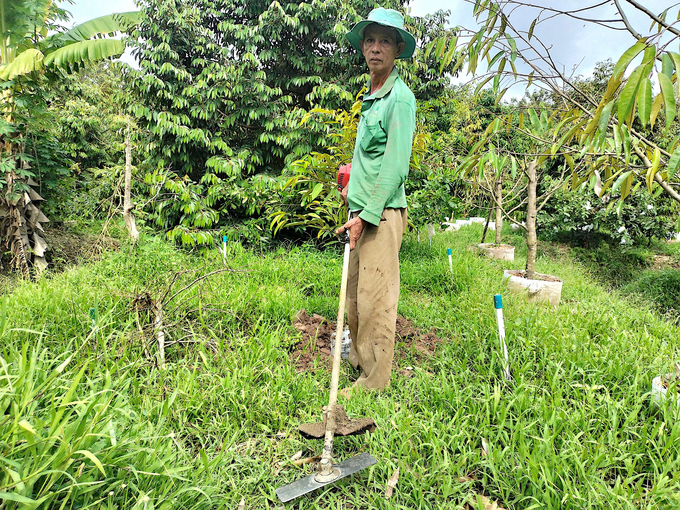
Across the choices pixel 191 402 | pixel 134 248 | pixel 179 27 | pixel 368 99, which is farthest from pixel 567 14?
pixel 179 27

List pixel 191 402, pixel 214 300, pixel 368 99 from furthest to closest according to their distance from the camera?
pixel 214 300 < pixel 368 99 < pixel 191 402

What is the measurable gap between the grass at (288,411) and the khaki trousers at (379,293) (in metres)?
0.23

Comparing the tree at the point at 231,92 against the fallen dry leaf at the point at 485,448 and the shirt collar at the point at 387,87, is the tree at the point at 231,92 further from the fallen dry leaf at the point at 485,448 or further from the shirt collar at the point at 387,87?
the fallen dry leaf at the point at 485,448

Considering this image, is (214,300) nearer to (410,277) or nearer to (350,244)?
(350,244)

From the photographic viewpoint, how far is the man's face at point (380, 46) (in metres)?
2.33

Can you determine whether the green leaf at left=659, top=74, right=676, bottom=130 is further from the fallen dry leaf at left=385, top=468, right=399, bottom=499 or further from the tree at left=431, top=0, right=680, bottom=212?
the fallen dry leaf at left=385, top=468, right=399, bottom=499

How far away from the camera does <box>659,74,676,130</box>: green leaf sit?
104cm

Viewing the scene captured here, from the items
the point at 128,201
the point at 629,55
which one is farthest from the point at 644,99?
the point at 128,201

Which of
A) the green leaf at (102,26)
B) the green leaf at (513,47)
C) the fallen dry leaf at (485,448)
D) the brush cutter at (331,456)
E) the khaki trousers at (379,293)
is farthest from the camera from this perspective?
the green leaf at (102,26)

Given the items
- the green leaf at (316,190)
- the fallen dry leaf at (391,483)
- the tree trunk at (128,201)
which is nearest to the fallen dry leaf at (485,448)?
the fallen dry leaf at (391,483)

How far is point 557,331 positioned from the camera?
2908 mm

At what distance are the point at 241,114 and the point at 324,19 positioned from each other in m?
2.21

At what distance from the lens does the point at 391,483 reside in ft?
5.63

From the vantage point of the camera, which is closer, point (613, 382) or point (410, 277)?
point (613, 382)
